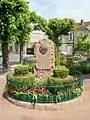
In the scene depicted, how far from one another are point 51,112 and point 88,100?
2.43 metres

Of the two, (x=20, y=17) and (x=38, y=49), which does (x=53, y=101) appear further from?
(x=20, y=17)

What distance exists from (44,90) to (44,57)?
3.19 meters

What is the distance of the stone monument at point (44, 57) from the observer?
48.4 ft

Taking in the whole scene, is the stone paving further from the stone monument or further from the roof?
the roof

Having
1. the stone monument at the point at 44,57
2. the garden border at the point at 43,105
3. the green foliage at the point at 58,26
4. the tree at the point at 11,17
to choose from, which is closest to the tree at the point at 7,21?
the tree at the point at 11,17

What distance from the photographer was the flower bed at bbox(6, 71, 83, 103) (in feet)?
38.4

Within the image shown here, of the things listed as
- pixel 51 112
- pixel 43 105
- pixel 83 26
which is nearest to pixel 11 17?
pixel 43 105


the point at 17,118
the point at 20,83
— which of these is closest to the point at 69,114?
the point at 17,118

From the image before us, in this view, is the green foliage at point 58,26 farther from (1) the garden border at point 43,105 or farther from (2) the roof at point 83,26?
(1) the garden border at point 43,105

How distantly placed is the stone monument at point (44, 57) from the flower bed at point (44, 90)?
84.7 inches

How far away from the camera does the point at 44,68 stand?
1489 centimetres

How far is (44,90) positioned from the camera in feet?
39.3

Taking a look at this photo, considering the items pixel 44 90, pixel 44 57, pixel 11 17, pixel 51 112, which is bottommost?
pixel 51 112

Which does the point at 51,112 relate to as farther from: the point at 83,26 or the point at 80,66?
the point at 83,26
